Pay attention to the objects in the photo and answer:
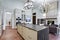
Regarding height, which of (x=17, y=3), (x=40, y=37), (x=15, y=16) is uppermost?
(x=17, y=3)

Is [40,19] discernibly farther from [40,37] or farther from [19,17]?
[40,37]

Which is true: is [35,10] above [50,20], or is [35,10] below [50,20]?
above

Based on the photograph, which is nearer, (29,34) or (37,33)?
(37,33)

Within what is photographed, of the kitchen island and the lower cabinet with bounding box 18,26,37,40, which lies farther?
the lower cabinet with bounding box 18,26,37,40

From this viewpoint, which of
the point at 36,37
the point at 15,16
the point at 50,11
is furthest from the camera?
the point at 15,16

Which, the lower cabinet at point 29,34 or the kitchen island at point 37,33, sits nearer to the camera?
the kitchen island at point 37,33

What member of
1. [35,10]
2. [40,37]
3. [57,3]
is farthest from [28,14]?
[40,37]

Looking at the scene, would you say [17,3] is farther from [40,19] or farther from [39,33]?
[39,33]

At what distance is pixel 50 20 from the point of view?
939cm

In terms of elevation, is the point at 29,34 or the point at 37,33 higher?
the point at 37,33

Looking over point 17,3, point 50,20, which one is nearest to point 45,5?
point 50,20

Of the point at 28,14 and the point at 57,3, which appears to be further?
the point at 28,14

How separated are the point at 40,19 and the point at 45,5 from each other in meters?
3.54

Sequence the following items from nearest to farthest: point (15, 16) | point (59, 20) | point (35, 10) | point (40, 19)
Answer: point (59, 20), point (15, 16), point (40, 19), point (35, 10)
